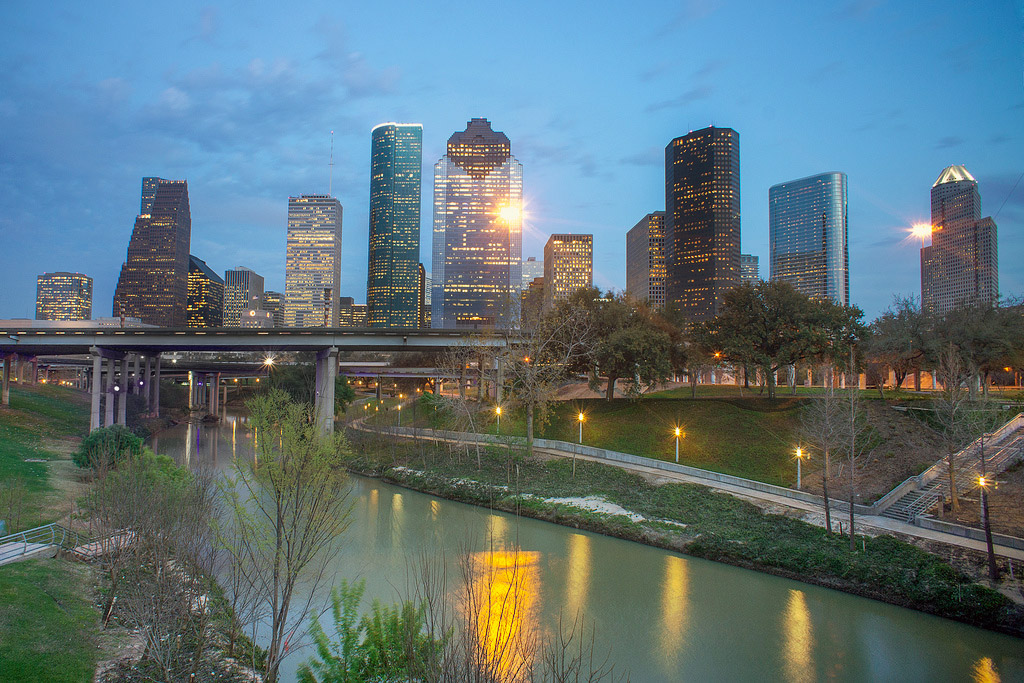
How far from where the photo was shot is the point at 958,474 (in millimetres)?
23203

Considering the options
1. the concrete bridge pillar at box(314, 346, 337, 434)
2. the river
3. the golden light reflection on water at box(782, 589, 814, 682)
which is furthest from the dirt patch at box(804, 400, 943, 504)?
the concrete bridge pillar at box(314, 346, 337, 434)

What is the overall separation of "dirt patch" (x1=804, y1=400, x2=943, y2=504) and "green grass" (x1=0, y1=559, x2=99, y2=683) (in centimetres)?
2704

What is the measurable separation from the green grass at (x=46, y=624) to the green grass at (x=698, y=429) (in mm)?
25814

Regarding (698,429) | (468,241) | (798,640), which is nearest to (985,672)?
(798,640)

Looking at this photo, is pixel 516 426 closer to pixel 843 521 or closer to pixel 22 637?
pixel 843 521

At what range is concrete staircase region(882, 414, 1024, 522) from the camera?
2181 cm

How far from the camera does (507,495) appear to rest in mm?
30609

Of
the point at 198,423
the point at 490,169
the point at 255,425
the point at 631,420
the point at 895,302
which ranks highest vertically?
the point at 490,169

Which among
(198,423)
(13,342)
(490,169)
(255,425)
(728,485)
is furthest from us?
(490,169)

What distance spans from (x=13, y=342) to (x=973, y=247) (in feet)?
309

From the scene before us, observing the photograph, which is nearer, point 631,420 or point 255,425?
point 255,425

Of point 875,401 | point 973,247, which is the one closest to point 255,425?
point 875,401

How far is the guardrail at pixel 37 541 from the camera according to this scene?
16.0 m

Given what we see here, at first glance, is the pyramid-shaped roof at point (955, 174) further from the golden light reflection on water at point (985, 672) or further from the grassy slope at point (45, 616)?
the grassy slope at point (45, 616)
